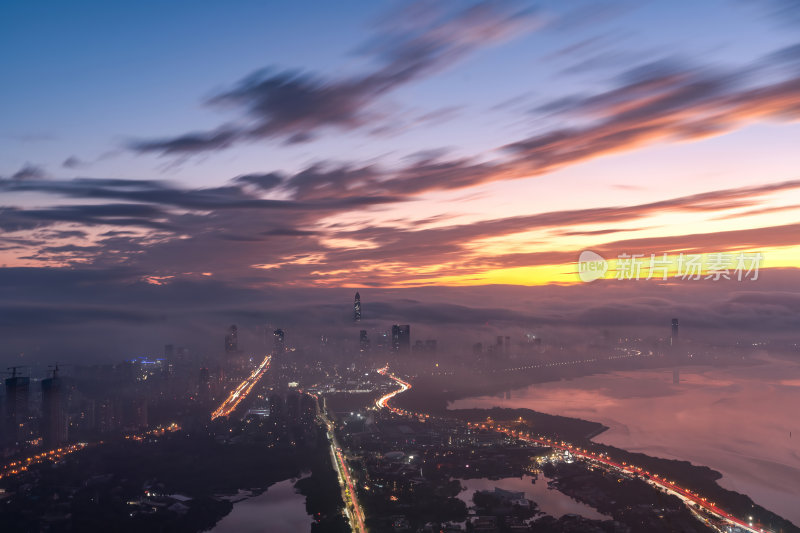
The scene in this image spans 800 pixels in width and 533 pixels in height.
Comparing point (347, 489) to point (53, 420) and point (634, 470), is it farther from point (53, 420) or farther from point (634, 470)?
point (53, 420)

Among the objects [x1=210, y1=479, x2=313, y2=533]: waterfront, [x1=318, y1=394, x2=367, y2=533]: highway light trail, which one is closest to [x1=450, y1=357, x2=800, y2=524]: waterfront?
[x1=318, y1=394, x2=367, y2=533]: highway light trail

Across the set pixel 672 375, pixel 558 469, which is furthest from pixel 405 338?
pixel 558 469

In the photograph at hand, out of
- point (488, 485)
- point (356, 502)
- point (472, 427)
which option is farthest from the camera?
point (472, 427)

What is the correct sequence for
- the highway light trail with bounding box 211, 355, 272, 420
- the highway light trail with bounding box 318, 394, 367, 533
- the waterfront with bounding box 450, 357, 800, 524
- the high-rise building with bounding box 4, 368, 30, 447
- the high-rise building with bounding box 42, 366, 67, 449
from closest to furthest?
the highway light trail with bounding box 318, 394, 367, 533 → the waterfront with bounding box 450, 357, 800, 524 → the high-rise building with bounding box 42, 366, 67, 449 → the high-rise building with bounding box 4, 368, 30, 447 → the highway light trail with bounding box 211, 355, 272, 420

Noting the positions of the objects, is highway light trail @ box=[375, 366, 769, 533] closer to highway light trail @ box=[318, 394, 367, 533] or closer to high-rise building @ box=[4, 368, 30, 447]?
highway light trail @ box=[318, 394, 367, 533]

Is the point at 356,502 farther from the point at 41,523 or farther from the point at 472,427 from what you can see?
the point at 472,427

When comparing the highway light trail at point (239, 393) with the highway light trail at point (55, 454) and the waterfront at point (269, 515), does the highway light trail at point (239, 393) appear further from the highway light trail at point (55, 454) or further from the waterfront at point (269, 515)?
the waterfront at point (269, 515)

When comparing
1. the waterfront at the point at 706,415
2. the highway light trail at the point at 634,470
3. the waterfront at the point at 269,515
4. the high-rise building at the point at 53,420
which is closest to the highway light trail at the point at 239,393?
the high-rise building at the point at 53,420
